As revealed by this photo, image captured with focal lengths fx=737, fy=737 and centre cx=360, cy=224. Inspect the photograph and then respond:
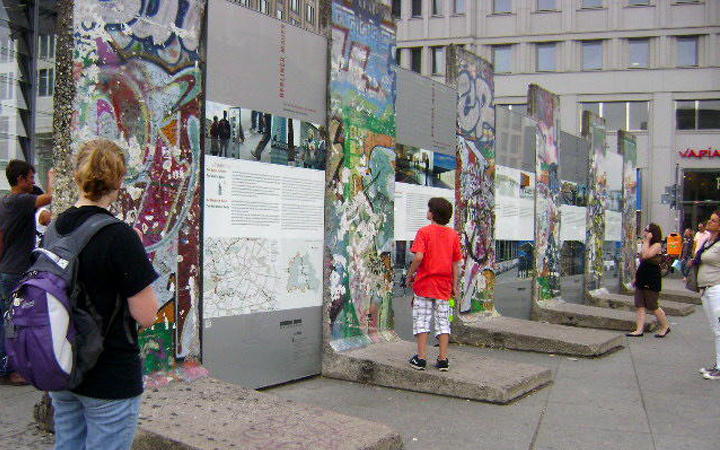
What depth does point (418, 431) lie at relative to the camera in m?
5.45

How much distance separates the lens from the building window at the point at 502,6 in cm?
4050

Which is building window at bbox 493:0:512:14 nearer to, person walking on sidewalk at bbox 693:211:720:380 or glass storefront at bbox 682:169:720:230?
glass storefront at bbox 682:169:720:230

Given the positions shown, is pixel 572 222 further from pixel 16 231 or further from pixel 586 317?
pixel 16 231

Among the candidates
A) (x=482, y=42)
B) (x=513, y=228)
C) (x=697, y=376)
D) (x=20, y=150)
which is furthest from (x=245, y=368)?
(x=482, y=42)

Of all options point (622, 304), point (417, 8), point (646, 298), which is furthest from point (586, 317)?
point (417, 8)

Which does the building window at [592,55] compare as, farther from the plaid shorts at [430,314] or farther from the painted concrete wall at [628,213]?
the plaid shorts at [430,314]

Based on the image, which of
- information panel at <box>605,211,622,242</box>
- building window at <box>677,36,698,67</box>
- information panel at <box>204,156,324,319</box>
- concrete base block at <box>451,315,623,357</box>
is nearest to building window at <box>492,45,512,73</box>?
building window at <box>677,36,698,67</box>

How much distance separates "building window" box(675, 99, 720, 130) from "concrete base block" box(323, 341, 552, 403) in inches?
1360

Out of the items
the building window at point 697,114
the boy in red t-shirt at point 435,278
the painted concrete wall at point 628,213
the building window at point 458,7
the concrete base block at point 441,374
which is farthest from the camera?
the building window at point 458,7

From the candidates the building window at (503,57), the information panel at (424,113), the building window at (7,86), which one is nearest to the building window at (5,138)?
the building window at (7,86)

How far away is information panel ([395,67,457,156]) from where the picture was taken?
862 centimetres

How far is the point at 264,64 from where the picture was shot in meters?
6.46

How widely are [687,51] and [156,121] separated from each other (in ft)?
126

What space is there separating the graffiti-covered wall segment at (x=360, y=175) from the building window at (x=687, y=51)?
34585mm
